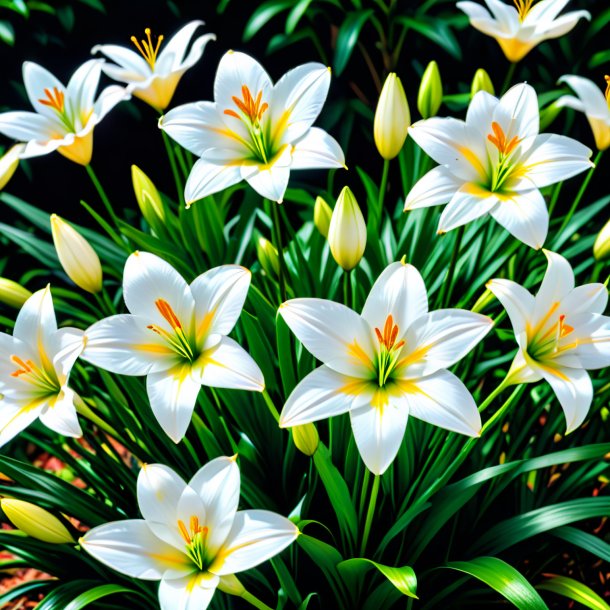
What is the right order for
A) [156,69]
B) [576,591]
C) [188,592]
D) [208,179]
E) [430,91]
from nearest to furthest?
[188,592] → [208,179] → [576,591] → [156,69] → [430,91]

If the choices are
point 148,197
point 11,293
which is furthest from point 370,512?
point 148,197

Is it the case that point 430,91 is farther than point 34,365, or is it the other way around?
point 430,91

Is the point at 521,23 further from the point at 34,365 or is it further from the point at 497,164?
the point at 34,365

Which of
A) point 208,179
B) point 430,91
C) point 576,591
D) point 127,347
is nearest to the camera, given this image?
point 127,347

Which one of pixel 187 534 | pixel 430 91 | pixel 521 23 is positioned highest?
pixel 521 23

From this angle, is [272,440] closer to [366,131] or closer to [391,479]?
[391,479]
